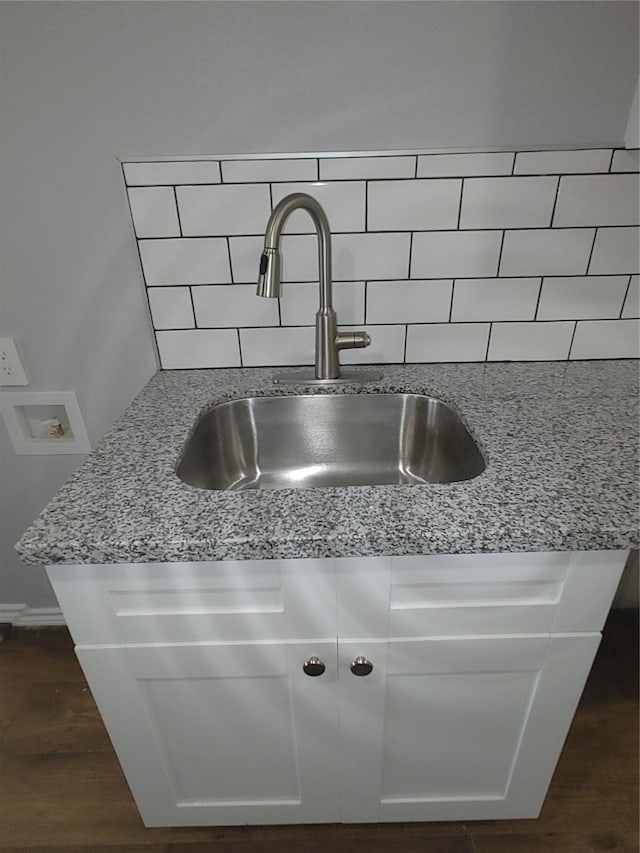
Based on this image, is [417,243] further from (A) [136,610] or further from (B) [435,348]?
(A) [136,610]

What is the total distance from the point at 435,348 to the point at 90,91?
85 cm

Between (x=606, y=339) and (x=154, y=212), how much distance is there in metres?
1.02

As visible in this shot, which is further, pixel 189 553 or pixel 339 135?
pixel 339 135

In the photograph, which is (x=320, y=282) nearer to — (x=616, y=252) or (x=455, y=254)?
(x=455, y=254)

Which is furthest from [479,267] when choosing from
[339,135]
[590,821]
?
[590,821]

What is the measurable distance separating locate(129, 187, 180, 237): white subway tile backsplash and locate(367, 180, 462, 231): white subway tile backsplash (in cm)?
40

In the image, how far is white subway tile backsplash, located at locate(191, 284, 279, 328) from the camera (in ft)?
3.51

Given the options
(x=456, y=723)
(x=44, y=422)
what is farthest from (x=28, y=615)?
(x=456, y=723)

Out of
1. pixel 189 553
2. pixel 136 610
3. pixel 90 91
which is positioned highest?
pixel 90 91

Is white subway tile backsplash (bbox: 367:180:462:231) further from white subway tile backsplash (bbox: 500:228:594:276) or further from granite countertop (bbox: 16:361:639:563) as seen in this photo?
granite countertop (bbox: 16:361:639:563)

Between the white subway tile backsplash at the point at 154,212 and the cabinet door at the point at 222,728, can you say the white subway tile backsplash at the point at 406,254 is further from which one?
the cabinet door at the point at 222,728

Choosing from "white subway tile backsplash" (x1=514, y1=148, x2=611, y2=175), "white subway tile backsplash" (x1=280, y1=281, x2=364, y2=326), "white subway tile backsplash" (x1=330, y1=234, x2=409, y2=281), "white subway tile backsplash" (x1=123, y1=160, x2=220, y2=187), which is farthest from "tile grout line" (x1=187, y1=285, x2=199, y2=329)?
"white subway tile backsplash" (x1=514, y1=148, x2=611, y2=175)

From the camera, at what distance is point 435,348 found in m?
1.13

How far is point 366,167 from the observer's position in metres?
0.97
